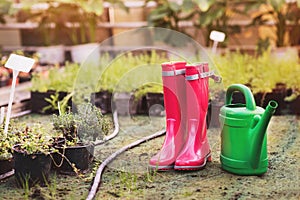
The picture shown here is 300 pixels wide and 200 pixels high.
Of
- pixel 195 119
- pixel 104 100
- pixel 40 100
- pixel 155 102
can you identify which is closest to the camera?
pixel 195 119

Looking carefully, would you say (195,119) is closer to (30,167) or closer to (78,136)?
(78,136)

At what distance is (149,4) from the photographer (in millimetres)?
6105

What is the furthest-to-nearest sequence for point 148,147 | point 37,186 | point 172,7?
point 172,7
point 148,147
point 37,186

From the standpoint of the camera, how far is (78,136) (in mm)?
2498

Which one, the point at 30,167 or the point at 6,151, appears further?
the point at 6,151

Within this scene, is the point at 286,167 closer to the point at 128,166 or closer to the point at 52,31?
the point at 128,166

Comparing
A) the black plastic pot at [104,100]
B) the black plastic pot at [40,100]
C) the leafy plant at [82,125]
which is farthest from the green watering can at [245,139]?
the black plastic pot at [40,100]

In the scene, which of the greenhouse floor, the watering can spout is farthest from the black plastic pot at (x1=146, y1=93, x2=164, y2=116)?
the watering can spout

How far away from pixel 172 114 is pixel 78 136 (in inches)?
20.7

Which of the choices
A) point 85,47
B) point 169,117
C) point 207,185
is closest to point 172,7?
point 85,47

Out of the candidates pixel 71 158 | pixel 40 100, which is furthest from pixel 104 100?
pixel 71 158

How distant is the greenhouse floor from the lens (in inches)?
84.6

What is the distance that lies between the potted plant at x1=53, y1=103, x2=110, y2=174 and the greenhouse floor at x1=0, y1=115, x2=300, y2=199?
2.5 inches

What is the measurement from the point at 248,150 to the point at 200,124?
30cm
